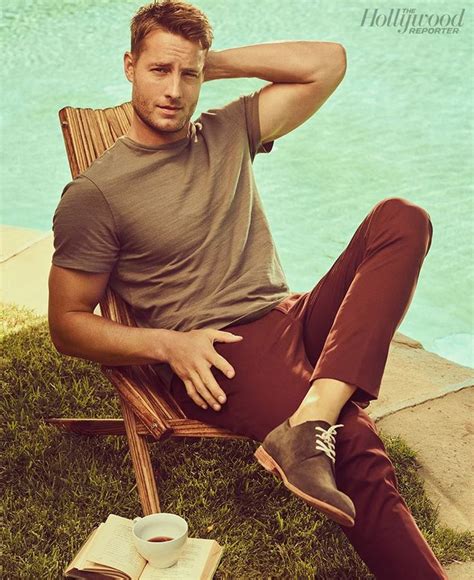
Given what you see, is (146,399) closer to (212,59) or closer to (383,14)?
(212,59)

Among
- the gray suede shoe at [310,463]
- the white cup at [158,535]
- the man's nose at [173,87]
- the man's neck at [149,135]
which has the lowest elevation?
the white cup at [158,535]

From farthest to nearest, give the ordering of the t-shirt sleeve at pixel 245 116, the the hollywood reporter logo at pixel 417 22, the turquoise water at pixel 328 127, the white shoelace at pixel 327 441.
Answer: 1. the the hollywood reporter logo at pixel 417 22
2. the turquoise water at pixel 328 127
3. the t-shirt sleeve at pixel 245 116
4. the white shoelace at pixel 327 441

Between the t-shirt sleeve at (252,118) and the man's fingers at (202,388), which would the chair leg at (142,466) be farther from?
the t-shirt sleeve at (252,118)

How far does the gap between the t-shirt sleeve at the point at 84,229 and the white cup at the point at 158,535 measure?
74cm

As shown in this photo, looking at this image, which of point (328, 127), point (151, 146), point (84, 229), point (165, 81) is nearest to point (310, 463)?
point (84, 229)

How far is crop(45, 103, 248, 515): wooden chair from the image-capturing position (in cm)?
252

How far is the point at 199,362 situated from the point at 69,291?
0.43 meters

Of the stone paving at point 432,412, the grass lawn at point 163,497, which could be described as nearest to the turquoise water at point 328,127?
the stone paving at point 432,412

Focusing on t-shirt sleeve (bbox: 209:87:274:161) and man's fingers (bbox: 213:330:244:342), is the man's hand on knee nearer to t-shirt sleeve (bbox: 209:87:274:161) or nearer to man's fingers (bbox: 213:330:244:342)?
man's fingers (bbox: 213:330:244:342)

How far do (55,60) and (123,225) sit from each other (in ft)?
26.6

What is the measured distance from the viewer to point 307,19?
35.6 feet

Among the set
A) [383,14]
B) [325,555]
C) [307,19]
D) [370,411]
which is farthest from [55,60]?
[325,555]

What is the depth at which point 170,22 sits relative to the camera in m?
2.62

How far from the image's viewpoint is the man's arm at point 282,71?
2869 millimetres
